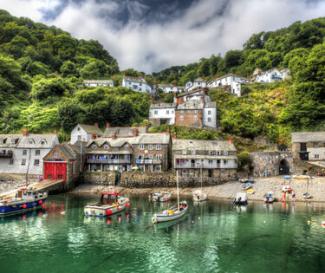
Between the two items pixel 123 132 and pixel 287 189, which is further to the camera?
pixel 123 132

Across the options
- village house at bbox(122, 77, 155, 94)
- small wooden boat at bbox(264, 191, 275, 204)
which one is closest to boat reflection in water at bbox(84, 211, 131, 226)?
small wooden boat at bbox(264, 191, 275, 204)

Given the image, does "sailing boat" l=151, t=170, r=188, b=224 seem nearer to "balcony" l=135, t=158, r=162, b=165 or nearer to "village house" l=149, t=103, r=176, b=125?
"balcony" l=135, t=158, r=162, b=165

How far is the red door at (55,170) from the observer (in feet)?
199

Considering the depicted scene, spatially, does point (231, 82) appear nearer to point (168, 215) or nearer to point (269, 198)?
point (269, 198)

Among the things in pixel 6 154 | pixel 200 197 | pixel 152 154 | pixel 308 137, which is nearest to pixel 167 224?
pixel 200 197

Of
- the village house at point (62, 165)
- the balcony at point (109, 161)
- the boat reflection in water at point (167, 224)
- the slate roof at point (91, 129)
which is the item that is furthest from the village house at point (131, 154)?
the boat reflection in water at point (167, 224)

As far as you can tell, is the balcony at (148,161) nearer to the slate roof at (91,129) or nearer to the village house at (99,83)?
the slate roof at (91,129)

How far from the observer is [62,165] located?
60875 mm

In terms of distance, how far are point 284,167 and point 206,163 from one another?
18077 millimetres

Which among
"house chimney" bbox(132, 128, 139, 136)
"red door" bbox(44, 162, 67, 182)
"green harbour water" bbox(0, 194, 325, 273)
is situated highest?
"house chimney" bbox(132, 128, 139, 136)

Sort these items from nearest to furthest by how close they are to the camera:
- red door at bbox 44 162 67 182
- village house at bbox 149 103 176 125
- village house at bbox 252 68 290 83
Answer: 1. red door at bbox 44 162 67 182
2. village house at bbox 149 103 176 125
3. village house at bbox 252 68 290 83

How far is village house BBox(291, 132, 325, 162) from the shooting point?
64.6 m

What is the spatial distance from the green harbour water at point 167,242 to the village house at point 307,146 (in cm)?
2206

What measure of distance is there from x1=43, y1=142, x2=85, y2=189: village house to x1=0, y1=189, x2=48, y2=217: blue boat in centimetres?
1187
